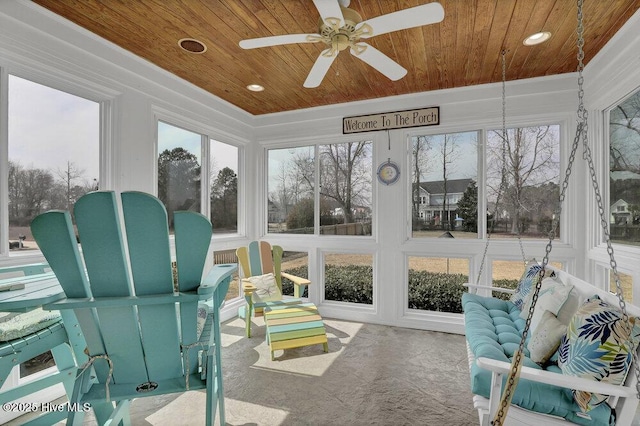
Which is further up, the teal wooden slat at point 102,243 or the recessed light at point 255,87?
the recessed light at point 255,87

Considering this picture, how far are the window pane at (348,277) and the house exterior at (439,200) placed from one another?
34.5 inches

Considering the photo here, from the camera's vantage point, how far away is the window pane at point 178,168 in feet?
10.0

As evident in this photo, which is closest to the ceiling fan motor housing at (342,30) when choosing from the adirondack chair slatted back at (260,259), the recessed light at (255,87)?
the recessed light at (255,87)

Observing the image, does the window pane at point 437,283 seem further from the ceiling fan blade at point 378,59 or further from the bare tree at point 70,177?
the bare tree at point 70,177

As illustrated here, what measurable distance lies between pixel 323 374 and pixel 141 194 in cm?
201

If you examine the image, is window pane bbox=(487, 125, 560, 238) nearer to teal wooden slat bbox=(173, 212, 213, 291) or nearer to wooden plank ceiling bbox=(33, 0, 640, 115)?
wooden plank ceiling bbox=(33, 0, 640, 115)

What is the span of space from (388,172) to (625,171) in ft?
6.68

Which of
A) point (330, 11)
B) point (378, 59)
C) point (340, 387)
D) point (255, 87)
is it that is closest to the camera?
point (330, 11)

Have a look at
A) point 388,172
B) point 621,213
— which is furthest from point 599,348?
point 388,172

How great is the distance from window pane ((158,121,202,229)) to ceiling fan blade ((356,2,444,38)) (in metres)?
2.31

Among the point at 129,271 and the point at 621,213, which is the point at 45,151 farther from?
the point at 621,213

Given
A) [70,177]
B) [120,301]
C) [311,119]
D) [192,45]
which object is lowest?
[120,301]

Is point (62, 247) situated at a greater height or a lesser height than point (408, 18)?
lesser

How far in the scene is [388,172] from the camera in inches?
143
